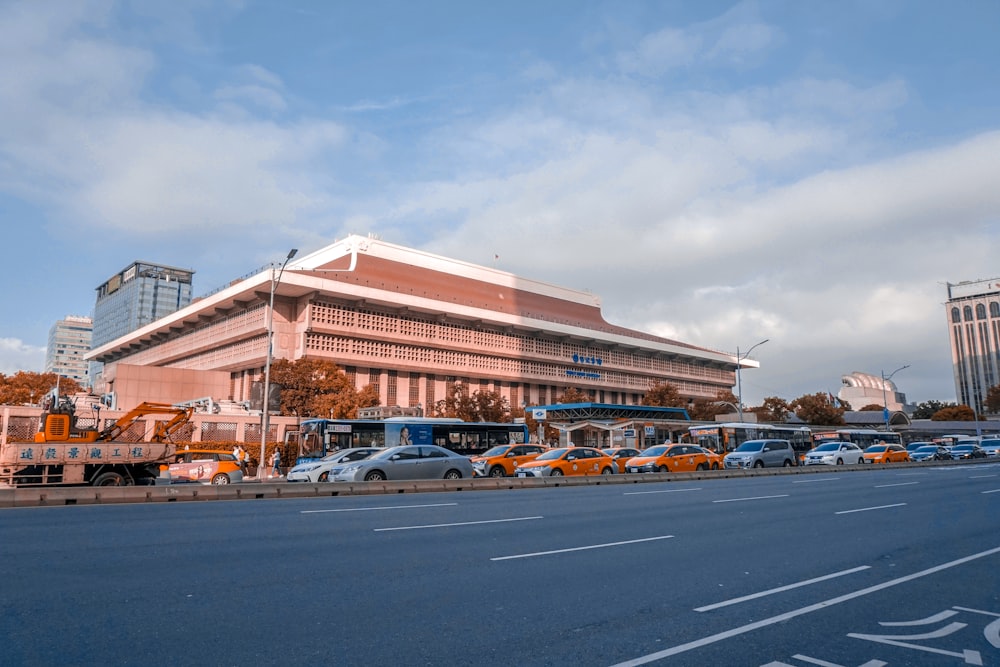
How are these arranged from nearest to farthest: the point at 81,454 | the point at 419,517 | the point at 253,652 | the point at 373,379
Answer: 1. the point at 253,652
2. the point at 419,517
3. the point at 81,454
4. the point at 373,379

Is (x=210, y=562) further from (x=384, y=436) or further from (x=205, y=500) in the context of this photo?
(x=384, y=436)

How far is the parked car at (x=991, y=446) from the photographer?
179ft

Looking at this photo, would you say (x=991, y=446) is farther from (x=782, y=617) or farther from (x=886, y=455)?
(x=782, y=617)

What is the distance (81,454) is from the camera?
893 inches

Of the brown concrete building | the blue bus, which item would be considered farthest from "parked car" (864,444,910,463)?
the brown concrete building

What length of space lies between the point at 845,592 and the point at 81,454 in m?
22.7

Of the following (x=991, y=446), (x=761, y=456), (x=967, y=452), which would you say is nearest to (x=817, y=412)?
(x=991, y=446)

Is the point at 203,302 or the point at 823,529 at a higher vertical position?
the point at 203,302

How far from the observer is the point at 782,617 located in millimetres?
6344

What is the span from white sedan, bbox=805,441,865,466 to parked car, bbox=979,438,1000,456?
18380 mm

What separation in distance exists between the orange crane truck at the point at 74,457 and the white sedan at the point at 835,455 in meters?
34.1

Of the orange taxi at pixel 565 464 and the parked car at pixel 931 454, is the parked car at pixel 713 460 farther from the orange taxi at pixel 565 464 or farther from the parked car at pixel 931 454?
the parked car at pixel 931 454

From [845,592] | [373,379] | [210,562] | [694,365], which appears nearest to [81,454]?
[210,562]

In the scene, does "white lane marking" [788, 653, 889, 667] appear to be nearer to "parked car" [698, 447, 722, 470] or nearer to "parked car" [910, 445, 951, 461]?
"parked car" [698, 447, 722, 470]
